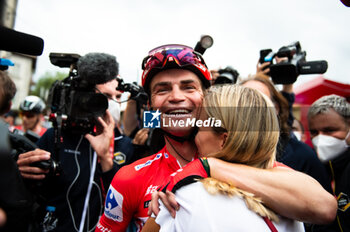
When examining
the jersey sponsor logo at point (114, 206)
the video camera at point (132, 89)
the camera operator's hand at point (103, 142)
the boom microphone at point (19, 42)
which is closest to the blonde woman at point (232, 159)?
the jersey sponsor logo at point (114, 206)

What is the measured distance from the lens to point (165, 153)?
1.89 metres

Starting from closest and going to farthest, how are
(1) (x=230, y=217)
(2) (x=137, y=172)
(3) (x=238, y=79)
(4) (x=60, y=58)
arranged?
(1) (x=230, y=217) → (2) (x=137, y=172) → (4) (x=60, y=58) → (3) (x=238, y=79)

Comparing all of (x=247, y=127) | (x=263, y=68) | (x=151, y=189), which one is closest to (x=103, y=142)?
(x=151, y=189)

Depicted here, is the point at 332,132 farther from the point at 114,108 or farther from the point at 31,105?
the point at 31,105

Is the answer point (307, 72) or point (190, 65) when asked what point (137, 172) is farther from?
point (307, 72)

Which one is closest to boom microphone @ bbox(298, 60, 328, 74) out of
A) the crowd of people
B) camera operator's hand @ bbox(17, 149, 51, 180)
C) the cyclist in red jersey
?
the crowd of people

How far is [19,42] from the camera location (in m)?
0.85

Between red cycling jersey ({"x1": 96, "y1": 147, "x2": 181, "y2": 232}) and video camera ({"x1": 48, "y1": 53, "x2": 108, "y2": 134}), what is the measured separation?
2.62 ft

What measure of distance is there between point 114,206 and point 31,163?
0.74 m

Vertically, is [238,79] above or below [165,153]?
above

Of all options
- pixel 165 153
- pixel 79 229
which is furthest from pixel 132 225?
pixel 79 229

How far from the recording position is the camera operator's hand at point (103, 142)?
231cm

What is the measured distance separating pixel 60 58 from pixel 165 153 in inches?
42.0

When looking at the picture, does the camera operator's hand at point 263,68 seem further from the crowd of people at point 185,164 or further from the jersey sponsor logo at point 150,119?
the jersey sponsor logo at point 150,119
